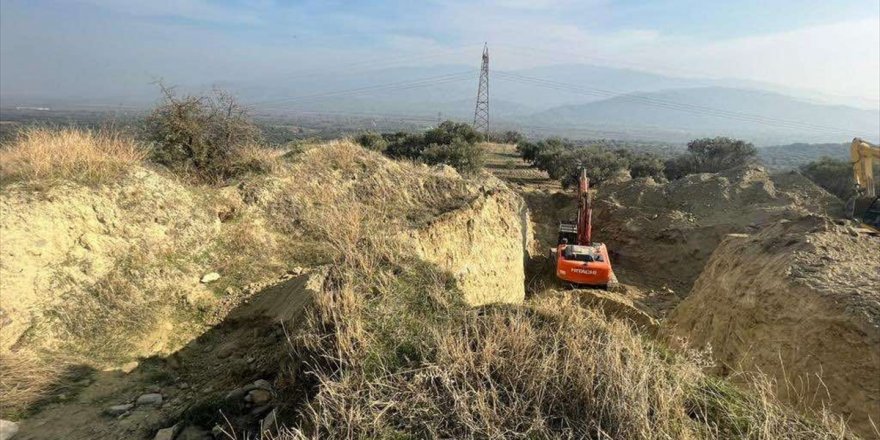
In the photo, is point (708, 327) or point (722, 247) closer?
point (708, 327)

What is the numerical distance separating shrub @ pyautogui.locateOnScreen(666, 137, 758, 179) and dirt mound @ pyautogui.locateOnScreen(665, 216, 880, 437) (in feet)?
123

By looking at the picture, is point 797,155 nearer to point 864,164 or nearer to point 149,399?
point 864,164

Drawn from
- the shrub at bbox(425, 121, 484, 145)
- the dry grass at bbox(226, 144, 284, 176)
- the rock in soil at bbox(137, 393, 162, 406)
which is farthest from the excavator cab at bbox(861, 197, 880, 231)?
the shrub at bbox(425, 121, 484, 145)

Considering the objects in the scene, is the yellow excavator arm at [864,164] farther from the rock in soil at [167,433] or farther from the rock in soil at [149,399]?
the rock in soil at [149,399]

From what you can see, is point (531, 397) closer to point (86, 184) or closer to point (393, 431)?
point (393, 431)

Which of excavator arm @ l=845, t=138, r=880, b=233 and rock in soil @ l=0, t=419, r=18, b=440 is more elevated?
excavator arm @ l=845, t=138, r=880, b=233

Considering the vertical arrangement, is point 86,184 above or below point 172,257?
above

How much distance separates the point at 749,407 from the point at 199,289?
7.67 meters

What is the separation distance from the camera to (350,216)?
29.8 ft

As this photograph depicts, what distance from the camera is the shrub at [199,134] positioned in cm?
1068

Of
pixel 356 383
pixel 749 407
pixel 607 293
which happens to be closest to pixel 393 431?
pixel 356 383

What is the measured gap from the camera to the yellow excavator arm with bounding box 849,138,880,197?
1512 centimetres

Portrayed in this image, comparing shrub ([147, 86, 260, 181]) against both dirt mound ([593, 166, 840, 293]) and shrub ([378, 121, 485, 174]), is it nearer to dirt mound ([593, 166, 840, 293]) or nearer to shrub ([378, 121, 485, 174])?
shrub ([378, 121, 485, 174])

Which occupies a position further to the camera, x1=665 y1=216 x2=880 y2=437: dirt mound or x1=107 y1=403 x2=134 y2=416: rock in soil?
x1=665 y1=216 x2=880 y2=437: dirt mound
